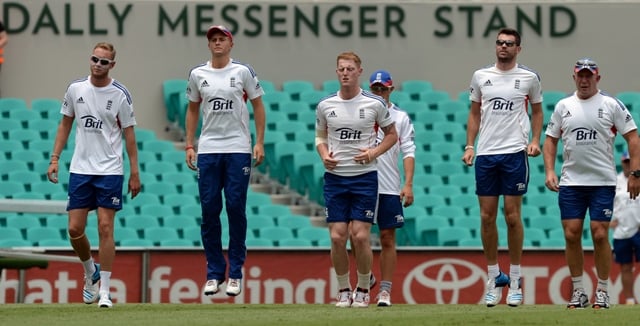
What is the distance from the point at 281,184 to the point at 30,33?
468 centimetres

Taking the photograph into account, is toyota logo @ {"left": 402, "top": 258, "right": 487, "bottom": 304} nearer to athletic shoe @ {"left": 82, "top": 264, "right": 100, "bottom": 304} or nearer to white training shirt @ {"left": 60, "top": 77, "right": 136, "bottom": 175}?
athletic shoe @ {"left": 82, "top": 264, "right": 100, "bottom": 304}

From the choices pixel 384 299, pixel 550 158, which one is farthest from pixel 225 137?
pixel 550 158

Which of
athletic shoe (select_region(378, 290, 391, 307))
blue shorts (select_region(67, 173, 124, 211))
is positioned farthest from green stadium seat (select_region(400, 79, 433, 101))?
blue shorts (select_region(67, 173, 124, 211))

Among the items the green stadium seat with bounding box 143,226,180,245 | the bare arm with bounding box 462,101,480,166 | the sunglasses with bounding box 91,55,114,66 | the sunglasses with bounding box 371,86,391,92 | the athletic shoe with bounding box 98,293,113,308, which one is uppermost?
the sunglasses with bounding box 91,55,114,66

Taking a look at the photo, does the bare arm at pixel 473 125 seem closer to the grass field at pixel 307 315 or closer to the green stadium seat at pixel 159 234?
the grass field at pixel 307 315

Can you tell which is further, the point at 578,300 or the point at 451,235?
the point at 451,235

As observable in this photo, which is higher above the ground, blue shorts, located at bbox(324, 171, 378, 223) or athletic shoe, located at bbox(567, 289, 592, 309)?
blue shorts, located at bbox(324, 171, 378, 223)

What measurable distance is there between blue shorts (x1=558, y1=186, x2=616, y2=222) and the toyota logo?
599 centimetres

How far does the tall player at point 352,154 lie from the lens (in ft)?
46.5

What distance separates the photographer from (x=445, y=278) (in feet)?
66.5

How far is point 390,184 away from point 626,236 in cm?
568

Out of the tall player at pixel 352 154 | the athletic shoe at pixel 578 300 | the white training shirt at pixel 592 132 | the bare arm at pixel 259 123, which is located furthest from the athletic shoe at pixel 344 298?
the white training shirt at pixel 592 132

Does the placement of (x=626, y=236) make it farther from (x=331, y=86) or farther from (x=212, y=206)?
(x=331, y=86)

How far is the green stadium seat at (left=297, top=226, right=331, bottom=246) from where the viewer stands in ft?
75.6
